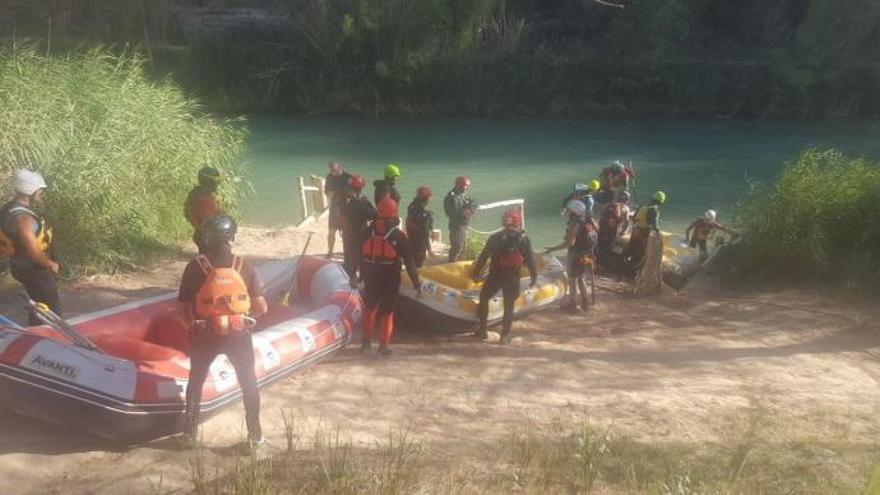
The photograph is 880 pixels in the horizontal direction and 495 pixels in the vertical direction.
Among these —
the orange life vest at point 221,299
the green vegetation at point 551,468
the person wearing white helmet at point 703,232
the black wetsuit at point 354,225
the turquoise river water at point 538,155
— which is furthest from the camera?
the turquoise river water at point 538,155

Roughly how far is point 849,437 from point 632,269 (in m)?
4.99

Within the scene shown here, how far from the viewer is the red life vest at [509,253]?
6.86m

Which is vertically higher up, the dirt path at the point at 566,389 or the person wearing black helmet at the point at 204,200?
the person wearing black helmet at the point at 204,200

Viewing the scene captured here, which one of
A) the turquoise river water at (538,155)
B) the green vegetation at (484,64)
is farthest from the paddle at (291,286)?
the green vegetation at (484,64)

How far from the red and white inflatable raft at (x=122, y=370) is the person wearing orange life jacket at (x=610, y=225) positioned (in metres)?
4.71

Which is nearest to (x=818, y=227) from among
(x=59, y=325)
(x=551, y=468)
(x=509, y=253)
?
(x=509, y=253)

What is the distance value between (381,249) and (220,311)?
2153 mm

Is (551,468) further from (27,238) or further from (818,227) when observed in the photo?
(818,227)

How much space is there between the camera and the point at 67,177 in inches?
343

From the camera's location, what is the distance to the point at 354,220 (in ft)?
26.0

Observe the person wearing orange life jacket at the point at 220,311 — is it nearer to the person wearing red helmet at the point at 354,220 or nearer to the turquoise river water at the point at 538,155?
the person wearing red helmet at the point at 354,220

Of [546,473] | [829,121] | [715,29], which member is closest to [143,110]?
[546,473]

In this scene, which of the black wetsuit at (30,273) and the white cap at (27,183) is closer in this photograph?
the white cap at (27,183)

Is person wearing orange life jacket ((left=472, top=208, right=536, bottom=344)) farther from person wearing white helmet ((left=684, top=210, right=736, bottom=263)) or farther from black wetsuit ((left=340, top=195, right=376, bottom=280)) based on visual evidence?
person wearing white helmet ((left=684, top=210, right=736, bottom=263))
